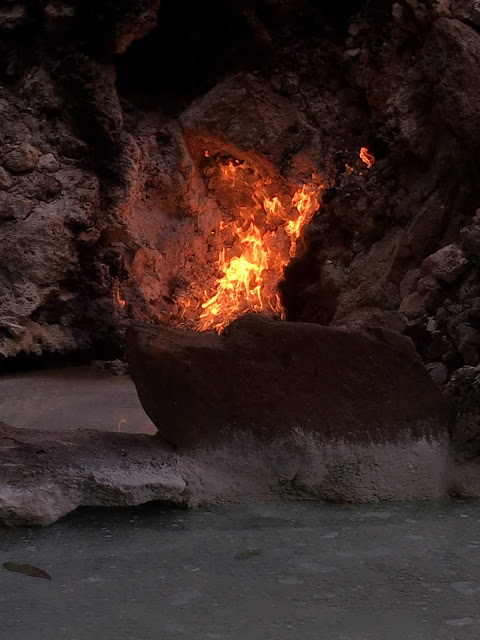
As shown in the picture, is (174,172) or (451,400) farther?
(174,172)

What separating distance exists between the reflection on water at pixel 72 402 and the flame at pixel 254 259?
118 cm

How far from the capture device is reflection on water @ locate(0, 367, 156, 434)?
12.7ft

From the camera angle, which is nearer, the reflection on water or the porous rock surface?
the reflection on water

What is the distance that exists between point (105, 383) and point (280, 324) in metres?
2.45

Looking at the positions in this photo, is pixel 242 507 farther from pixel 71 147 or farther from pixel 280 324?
pixel 71 147

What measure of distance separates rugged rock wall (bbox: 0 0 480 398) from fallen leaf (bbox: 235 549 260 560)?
2.30m

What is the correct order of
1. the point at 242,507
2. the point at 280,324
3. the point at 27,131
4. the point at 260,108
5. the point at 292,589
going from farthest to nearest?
the point at 260,108 → the point at 27,131 → the point at 280,324 → the point at 242,507 → the point at 292,589

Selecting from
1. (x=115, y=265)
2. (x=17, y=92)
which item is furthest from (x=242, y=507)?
(x=17, y=92)

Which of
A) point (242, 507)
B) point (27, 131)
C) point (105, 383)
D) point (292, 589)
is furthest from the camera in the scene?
point (27, 131)

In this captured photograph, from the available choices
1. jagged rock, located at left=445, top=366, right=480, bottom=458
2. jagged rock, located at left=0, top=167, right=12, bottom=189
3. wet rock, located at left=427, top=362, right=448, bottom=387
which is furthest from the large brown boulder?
jagged rock, located at left=0, top=167, right=12, bottom=189

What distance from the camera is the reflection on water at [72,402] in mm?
3861

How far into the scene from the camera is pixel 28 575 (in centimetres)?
205

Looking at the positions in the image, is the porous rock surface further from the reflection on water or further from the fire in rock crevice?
the reflection on water

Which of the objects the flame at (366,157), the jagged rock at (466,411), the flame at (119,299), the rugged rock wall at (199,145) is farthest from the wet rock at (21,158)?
the jagged rock at (466,411)
